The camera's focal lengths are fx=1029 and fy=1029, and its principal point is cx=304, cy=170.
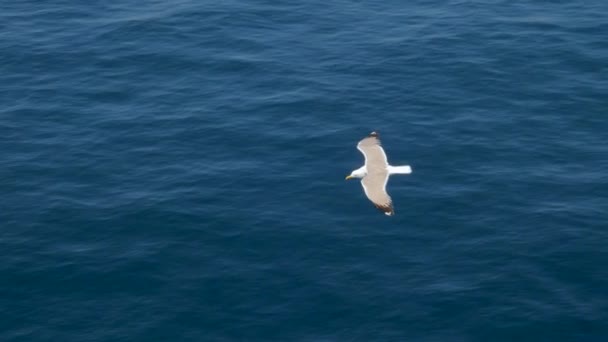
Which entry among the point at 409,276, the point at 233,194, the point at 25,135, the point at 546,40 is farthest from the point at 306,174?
the point at 546,40

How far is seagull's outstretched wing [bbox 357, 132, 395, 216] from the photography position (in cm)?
8550

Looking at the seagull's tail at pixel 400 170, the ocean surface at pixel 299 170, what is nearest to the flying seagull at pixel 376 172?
the seagull's tail at pixel 400 170

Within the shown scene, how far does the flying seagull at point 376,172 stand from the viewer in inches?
3386

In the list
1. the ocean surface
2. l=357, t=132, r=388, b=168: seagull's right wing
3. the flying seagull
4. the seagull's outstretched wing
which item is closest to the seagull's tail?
the flying seagull

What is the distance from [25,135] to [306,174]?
3211 cm

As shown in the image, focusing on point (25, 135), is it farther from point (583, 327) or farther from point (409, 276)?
point (583, 327)

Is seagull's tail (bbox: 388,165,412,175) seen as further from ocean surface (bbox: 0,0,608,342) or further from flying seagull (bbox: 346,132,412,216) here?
ocean surface (bbox: 0,0,608,342)

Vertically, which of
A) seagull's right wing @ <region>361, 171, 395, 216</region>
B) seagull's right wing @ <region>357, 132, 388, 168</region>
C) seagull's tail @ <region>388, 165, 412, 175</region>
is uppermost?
seagull's right wing @ <region>357, 132, 388, 168</region>

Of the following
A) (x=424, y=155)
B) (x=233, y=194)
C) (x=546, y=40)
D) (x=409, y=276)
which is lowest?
(x=409, y=276)

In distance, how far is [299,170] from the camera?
105375mm

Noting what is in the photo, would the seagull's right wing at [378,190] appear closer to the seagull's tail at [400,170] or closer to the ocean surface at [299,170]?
the seagull's tail at [400,170]

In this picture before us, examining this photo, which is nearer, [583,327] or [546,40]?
[583,327]

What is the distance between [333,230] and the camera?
3804 inches

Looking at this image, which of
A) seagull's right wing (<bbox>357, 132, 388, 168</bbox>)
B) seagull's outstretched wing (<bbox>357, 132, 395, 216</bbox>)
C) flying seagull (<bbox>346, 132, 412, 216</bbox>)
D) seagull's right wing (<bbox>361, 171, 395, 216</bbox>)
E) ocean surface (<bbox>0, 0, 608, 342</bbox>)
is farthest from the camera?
seagull's right wing (<bbox>357, 132, 388, 168</bbox>)
